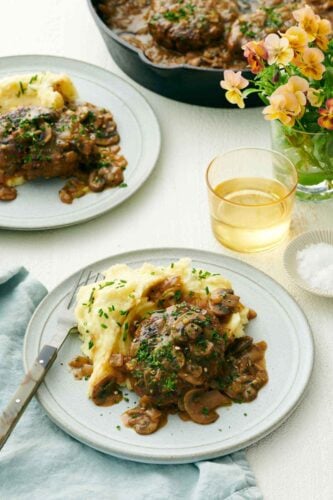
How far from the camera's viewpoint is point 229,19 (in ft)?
13.6

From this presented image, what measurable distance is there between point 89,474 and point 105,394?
27 centimetres

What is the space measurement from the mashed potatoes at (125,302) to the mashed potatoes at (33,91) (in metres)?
1.08

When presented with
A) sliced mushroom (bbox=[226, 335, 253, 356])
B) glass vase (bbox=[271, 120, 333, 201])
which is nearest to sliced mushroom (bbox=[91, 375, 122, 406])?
sliced mushroom (bbox=[226, 335, 253, 356])

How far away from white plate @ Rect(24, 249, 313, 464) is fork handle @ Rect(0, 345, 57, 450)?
0.06 metres

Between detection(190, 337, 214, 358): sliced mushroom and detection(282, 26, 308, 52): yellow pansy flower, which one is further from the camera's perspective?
detection(282, 26, 308, 52): yellow pansy flower

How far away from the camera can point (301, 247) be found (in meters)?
3.38

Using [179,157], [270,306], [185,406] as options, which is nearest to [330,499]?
[185,406]

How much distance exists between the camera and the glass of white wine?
132 inches

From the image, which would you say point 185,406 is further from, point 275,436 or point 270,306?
point 270,306

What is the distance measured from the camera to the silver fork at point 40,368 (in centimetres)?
268

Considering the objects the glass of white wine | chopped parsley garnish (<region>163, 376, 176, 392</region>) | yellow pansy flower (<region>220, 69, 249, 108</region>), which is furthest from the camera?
the glass of white wine

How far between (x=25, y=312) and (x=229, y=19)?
1831 millimetres

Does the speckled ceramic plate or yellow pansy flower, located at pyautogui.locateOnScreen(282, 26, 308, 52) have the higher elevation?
yellow pansy flower, located at pyautogui.locateOnScreen(282, 26, 308, 52)

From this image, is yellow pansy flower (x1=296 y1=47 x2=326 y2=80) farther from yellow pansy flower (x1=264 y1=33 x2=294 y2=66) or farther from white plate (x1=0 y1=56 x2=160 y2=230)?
white plate (x1=0 y1=56 x2=160 y2=230)
